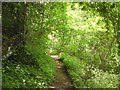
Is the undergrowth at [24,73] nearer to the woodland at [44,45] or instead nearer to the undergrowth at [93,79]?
the woodland at [44,45]

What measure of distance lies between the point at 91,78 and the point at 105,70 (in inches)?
118

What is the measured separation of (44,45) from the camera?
46.1 ft

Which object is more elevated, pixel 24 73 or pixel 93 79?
pixel 24 73

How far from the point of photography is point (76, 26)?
753 inches

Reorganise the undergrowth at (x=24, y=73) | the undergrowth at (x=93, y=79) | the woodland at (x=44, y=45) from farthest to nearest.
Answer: the undergrowth at (x=93, y=79)
the woodland at (x=44, y=45)
the undergrowth at (x=24, y=73)

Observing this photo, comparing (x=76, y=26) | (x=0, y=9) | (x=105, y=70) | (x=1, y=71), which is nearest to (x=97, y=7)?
(x=0, y=9)

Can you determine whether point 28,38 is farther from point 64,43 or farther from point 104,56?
point 64,43

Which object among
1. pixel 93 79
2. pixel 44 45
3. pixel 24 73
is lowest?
pixel 93 79

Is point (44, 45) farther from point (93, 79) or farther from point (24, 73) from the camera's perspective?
point (24, 73)

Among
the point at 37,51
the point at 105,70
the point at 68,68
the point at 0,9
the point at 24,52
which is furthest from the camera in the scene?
the point at 68,68

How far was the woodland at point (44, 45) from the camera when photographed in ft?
28.8

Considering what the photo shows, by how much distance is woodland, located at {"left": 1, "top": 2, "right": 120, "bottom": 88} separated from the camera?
8.79 meters

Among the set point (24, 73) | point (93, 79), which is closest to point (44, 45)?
point (93, 79)

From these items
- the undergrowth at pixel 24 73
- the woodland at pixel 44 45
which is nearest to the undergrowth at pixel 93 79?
the woodland at pixel 44 45
